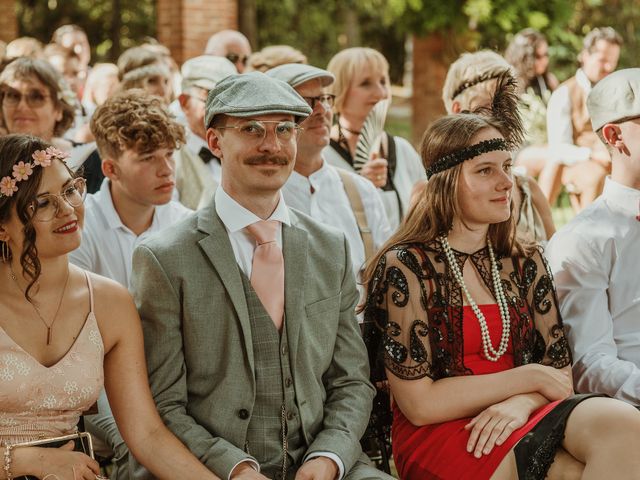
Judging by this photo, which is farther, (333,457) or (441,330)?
(441,330)

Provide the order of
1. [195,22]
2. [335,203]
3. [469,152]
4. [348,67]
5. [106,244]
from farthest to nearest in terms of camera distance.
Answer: [195,22]
[348,67]
[335,203]
[106,244]
[469,152]

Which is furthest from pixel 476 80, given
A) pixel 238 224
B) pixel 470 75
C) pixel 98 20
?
pixel 98 20

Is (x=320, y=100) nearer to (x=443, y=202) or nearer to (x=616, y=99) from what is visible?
(x=443, y=202)

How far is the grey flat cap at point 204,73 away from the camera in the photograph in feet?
19.8

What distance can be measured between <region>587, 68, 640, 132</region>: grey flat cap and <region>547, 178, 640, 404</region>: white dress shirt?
284 millimetres

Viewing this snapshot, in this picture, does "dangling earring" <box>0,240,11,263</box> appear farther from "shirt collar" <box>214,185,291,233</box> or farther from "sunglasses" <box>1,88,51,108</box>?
"sunglasses" <box>1,88,51,108</box>

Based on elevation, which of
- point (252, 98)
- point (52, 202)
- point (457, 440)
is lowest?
point (457, 440)

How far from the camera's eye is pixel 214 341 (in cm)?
330

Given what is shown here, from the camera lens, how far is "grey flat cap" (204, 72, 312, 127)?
3.35 m

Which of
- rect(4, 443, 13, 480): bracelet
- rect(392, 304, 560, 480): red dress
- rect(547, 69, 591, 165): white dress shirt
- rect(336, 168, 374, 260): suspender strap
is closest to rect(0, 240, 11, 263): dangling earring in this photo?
rect(4, 443, 13, 480): bracelet

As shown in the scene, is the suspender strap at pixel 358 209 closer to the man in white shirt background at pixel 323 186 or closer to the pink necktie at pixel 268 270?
the man in white shirt background at pixel 323 186

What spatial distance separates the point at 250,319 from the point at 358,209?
1800mm

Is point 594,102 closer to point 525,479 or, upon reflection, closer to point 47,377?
point 525,479

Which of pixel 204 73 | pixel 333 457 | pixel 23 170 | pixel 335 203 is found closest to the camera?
pixel 23 170
